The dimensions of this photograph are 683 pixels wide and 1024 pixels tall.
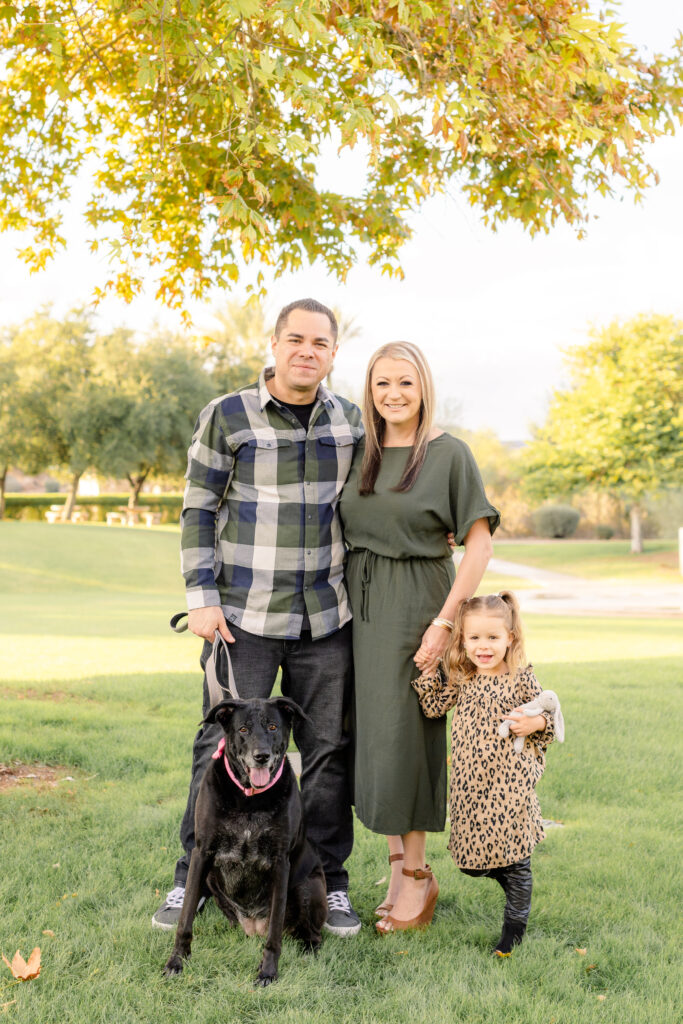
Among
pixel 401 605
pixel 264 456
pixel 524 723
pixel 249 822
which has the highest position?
pixel 264 456

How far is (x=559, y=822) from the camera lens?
465cm

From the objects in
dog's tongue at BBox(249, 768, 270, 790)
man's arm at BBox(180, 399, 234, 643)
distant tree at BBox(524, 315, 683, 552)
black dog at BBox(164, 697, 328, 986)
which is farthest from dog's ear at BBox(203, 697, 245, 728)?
distant tree at BBox(524, 315, 683, 552)

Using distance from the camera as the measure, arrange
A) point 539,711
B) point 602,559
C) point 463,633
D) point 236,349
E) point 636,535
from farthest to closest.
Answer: point 236,349, point 636,535, point 602,559, point 463,633, point 539,711

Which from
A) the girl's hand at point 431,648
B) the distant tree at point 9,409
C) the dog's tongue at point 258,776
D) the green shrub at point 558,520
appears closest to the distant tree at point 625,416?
the green shrub at point 558,520

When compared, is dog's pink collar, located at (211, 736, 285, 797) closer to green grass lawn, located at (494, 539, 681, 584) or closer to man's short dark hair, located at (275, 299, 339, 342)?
man's short dark hair, located at (275, 299, 339, 342)

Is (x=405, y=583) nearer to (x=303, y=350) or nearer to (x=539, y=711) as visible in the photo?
(x=539, y=711)

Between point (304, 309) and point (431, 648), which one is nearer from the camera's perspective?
point (431, 648)

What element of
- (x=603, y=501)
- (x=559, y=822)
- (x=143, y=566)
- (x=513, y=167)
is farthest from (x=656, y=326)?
(x=559, y=822)

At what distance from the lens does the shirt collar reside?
3.52 meters

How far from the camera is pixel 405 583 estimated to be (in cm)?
341

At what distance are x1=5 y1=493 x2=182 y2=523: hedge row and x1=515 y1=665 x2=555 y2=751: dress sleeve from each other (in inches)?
1526

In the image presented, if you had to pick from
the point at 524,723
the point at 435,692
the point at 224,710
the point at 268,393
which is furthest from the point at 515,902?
the point at 268,393

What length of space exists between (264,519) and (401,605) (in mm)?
650

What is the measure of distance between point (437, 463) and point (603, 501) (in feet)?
153
